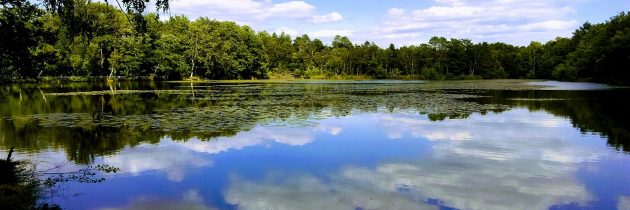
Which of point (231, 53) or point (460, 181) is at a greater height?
point (231, 53)

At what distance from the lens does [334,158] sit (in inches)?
530

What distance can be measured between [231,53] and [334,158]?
8618 centimetres

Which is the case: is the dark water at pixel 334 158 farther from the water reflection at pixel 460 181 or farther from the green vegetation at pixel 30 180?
the green vegetation at pixel 30 180

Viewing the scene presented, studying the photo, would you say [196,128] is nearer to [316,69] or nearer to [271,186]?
[271,186]

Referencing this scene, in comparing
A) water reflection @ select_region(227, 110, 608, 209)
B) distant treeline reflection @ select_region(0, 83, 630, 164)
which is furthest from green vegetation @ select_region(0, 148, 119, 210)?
water reflection @ select_region(227, 110, 608, 209)

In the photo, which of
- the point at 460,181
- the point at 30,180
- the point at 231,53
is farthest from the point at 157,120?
the point at 231,53

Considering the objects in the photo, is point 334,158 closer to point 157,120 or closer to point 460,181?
point 460,181

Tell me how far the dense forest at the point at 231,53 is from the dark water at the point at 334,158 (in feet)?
9.63

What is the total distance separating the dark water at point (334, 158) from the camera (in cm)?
940

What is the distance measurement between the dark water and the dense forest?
2.93 metres

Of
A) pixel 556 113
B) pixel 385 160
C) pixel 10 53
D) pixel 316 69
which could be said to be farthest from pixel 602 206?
pixel 316 69

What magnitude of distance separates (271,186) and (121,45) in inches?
3275

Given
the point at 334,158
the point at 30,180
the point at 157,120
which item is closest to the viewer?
the point at 30,180

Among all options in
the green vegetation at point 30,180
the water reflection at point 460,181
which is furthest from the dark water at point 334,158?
the green vegetation at point 30,180
